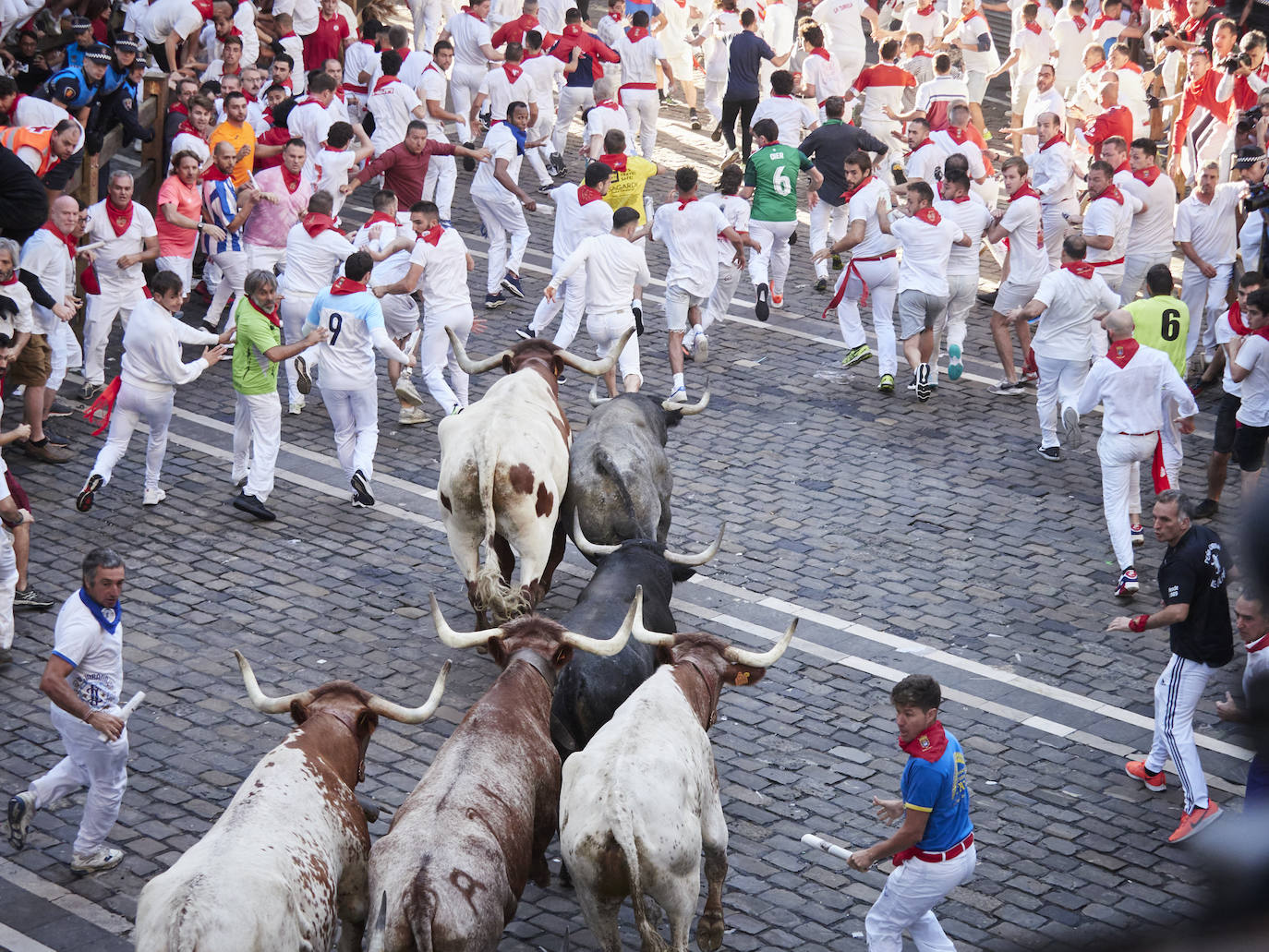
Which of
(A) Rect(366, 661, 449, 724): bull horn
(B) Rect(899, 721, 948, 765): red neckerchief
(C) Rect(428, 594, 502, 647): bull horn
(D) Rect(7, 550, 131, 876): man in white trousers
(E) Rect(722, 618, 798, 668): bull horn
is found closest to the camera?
(B) Rect(899, 721, 948, 765): red neckerchief

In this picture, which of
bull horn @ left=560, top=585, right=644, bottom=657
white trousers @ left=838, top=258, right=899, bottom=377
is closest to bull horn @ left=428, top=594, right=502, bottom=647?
bull horn @ left=560, top=585, right=644, bottom=657

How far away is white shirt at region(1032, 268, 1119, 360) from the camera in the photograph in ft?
46.5

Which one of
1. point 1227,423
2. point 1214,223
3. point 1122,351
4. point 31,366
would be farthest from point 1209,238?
point 31,366

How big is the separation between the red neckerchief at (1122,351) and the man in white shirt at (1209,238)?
12.7ft

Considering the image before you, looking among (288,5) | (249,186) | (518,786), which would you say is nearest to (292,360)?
(249,186)

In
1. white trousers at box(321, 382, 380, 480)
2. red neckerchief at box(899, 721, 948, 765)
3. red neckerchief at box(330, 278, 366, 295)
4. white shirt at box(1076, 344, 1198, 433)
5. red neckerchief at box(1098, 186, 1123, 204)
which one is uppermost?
red neckerchief at box(1098, 186, 1123, 204)

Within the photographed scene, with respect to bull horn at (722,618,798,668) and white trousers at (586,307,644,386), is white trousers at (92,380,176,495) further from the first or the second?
bull horn at (722,618,798,668)

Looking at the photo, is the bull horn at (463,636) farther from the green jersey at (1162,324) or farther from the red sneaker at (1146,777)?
the green jersey at (1162,324)

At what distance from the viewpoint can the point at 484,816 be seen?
6855 mm

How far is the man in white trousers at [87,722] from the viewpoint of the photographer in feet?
26.0

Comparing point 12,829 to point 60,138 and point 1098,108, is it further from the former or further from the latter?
point 1098,108

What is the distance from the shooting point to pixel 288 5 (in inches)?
851

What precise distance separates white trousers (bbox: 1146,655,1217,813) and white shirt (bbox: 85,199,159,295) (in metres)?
10.3

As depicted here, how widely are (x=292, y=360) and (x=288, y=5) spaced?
9.90m
